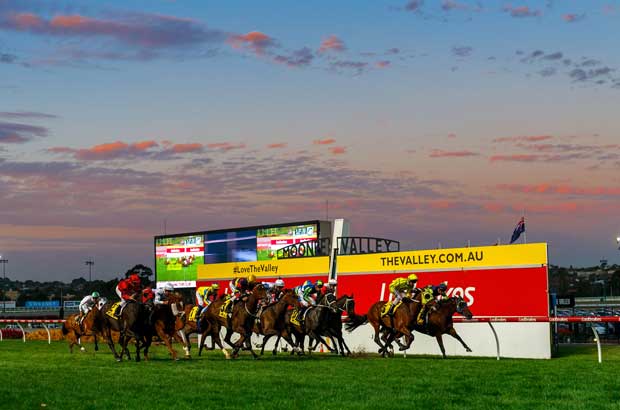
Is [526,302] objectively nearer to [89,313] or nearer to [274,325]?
[274,325]

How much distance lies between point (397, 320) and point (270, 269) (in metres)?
12.6

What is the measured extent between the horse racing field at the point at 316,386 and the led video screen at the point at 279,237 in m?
31.0

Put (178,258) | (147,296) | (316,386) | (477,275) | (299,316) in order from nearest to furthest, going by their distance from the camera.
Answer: (316,386) → (147,296) → (299,316) → (477,275) → (178,258)

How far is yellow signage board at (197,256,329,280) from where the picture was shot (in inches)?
1321

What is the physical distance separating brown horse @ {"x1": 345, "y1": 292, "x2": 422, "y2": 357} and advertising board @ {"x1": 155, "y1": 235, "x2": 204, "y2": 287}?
36.2m

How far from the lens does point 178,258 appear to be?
63438 mm

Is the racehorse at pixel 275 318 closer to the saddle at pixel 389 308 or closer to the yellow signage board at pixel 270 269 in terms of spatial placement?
the saddle at pixel 389 308

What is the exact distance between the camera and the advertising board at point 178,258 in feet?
202

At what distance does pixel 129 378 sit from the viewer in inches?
634

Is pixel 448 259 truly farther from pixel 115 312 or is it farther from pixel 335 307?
pixel 115 312

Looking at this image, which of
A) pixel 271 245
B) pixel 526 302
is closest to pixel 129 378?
pixel 526 302

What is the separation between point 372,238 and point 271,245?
21.2 metres

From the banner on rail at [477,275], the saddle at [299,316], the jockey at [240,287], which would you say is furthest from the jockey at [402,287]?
the jockey at [240,287]

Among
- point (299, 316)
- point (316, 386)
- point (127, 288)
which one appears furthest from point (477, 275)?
point (316, 386)
